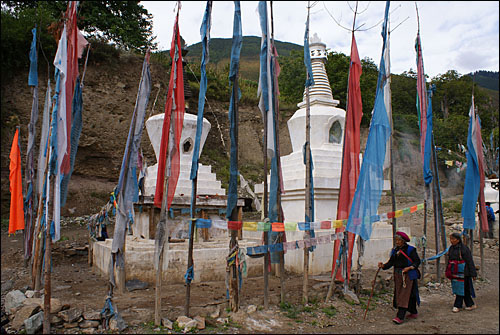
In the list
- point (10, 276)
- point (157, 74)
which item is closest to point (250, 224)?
point (10, 276)

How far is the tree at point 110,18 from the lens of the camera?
19703mm

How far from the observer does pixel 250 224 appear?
537 cm

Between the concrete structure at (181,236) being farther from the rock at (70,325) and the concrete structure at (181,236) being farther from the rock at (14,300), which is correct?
the rock at (70,325)

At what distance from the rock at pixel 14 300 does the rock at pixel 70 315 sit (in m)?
1.34

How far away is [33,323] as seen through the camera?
4.55m

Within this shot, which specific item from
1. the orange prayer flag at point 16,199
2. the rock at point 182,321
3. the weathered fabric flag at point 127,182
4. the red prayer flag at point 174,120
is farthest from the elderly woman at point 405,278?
the orange prayer flag at point 16,199

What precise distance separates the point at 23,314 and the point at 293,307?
3.68 metres

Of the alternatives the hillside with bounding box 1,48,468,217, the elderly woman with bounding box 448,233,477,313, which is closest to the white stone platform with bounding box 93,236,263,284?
the elderly woman with bounding box 448,233,477,313

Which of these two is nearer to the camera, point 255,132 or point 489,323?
point 489,323

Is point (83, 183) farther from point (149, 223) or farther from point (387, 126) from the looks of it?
point (387, 126)

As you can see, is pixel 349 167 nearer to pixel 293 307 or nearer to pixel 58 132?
pixel 293 307

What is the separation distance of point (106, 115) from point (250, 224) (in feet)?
57.2

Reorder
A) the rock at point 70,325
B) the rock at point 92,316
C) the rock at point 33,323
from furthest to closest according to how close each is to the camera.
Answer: the rock at point 92,316 → the rock at point 70,325 → the rock at point 33,323

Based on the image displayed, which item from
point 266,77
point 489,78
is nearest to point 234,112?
point 266,77
